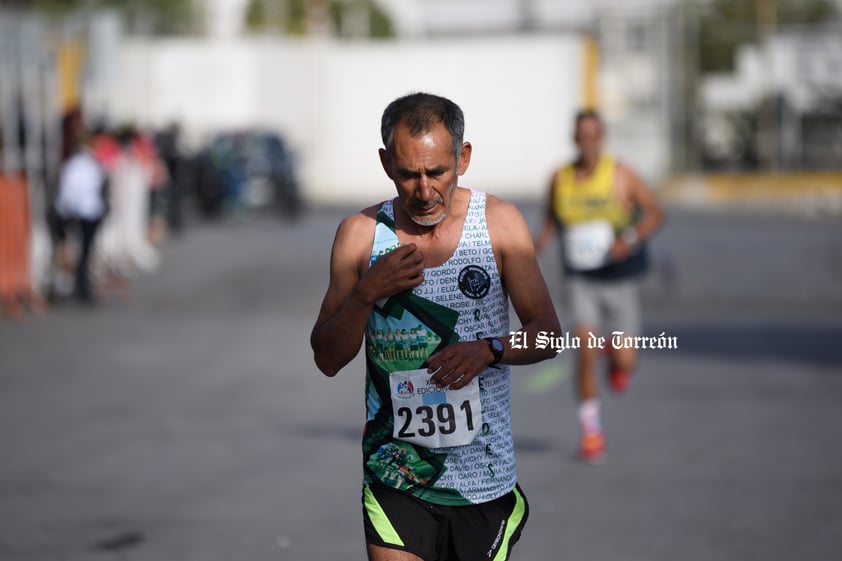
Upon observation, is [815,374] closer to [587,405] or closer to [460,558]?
[587,405]

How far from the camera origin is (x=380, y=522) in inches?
156

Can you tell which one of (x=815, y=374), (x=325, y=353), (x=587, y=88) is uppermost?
(x=587, y=88)

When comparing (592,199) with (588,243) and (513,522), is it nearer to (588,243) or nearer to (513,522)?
(588,243)

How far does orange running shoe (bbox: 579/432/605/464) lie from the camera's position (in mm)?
8656

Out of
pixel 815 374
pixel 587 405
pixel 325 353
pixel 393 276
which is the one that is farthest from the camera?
pixel 815 374

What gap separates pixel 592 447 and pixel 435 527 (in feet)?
15.8

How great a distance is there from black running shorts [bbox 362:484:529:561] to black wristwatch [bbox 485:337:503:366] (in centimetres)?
47

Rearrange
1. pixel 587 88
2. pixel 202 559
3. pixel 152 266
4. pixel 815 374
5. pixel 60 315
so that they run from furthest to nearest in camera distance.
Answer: pixel 587 88 < pixel 152 266 < pixel 60 315 < pixel 815 374 < pixel 202 559

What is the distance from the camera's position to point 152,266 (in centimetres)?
1988

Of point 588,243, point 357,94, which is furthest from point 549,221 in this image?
point 357,94

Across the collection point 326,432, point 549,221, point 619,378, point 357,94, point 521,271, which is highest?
point 357,94

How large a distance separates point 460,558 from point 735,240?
16.7 metres

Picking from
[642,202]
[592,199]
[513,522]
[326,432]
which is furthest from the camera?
[326,432]

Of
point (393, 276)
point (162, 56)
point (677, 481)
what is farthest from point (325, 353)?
point (162, 56)
